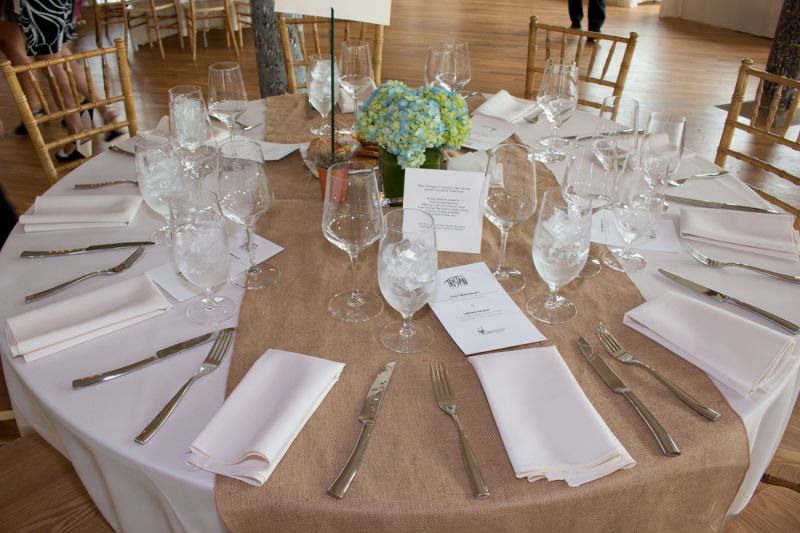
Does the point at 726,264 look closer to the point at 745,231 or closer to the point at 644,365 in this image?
the point at 745,231

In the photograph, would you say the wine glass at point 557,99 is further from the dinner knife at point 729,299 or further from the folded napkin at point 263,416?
the folded napkin at point 263,416

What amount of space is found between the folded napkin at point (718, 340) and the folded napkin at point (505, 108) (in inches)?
42.1

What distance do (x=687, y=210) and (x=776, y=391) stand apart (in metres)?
0.58

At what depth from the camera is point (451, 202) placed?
1422 millimetres

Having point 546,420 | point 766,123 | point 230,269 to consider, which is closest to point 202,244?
point 230,269

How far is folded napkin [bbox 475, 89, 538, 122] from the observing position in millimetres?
2121

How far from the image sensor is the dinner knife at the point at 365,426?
2.87 ft

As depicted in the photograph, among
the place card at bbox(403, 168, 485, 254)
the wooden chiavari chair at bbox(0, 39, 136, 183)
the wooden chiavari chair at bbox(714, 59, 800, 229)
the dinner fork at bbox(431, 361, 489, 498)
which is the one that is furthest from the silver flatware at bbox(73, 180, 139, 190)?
the wooden chiavari chair at bbox(714, 59, 800, 229)

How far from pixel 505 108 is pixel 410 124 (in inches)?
36.2

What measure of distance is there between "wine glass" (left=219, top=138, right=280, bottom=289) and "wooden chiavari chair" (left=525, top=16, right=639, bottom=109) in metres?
1.30

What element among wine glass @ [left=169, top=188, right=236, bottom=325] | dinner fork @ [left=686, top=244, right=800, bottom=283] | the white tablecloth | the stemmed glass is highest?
the stemmed glass

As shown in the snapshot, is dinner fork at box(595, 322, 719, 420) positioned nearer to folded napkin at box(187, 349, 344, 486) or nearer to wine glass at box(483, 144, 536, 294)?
wine glass at box(483, 144, 536, 294)

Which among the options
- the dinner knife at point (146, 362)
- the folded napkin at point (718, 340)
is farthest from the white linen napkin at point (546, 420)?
the dinner knife at point (146, 362)

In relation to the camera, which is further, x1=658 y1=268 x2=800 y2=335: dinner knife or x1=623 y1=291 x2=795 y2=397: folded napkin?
x1=658 y1=268 x2=800 y2=335: dinner knife
